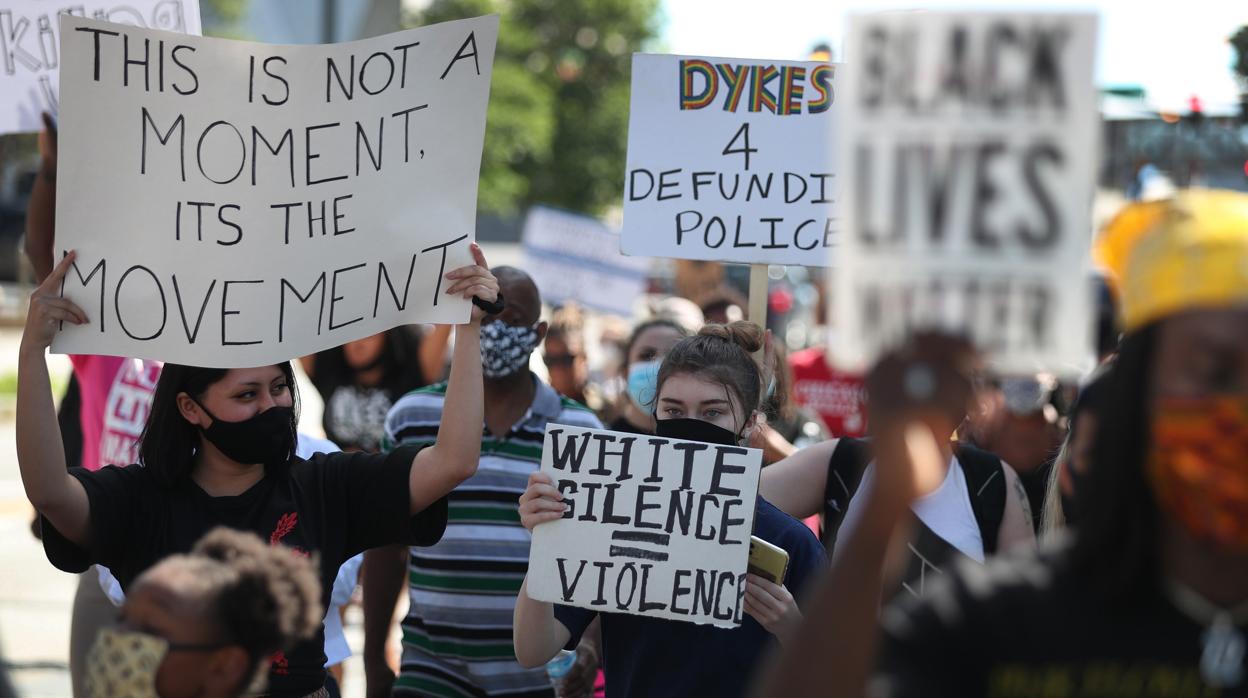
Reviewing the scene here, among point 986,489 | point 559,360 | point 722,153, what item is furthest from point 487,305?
point 559,360

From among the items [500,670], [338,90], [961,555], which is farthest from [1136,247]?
[500,670]

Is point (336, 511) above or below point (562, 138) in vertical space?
below

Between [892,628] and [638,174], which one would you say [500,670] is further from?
[892,628]

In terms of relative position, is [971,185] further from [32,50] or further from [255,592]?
[32,50]

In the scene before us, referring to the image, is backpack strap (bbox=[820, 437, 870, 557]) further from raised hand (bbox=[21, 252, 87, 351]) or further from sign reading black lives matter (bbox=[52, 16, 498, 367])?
raised hand (bbox=[21, 252, 87, 351])

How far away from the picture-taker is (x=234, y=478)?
3186 millimetres

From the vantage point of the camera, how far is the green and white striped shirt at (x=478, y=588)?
410cm

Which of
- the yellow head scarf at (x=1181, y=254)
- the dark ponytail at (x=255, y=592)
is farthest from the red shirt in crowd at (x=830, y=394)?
the yellow head scarf at (x=1181, y=254)

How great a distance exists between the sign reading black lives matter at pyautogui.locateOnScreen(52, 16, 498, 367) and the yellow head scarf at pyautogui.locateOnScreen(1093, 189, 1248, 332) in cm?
184

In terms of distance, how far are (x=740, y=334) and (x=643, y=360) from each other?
68.9 inches

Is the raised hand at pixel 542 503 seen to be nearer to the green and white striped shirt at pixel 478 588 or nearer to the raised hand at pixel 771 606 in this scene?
the raised hand at pixel 771 606

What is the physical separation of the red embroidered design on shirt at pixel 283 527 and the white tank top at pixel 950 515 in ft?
4.16

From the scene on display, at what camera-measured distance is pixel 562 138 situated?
4609cm

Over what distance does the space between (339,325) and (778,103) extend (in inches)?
73.8
